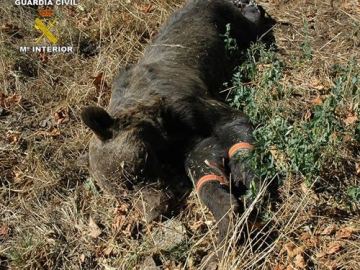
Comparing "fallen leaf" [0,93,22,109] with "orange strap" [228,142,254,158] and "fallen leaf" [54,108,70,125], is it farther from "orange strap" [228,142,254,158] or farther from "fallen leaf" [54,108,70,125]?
"orange strap" [228,142,254,158]

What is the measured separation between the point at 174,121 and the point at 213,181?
2.49ft

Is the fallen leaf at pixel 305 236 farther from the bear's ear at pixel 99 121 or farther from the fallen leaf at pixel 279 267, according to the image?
the bear's ear at pixel 99 121

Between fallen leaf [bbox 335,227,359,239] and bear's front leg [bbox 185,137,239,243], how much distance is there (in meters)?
0.74

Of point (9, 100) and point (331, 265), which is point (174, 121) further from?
point (9, 100)

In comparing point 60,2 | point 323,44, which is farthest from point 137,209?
point 60,2

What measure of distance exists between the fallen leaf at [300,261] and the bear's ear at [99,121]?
5.86 ft

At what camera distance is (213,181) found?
15.5 feet

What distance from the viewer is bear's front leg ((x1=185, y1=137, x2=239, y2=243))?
170 inches

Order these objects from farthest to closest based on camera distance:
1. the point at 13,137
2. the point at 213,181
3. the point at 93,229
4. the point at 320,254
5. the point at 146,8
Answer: the point at 146,8, the point at 13,137, the point at 93,229, the point at 213,181, the point at 320,254

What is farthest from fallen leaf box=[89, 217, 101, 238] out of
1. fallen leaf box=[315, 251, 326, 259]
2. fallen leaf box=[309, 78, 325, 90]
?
fallen leaf box=[309, 78, 325, 90]

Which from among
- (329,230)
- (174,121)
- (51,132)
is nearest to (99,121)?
(174,121)

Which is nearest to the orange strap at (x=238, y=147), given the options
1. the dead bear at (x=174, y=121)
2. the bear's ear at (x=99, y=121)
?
the dead bear at (x=174, y=121)

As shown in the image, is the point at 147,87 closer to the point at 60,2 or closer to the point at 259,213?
the point at 259,213

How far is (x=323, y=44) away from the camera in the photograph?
636cm
